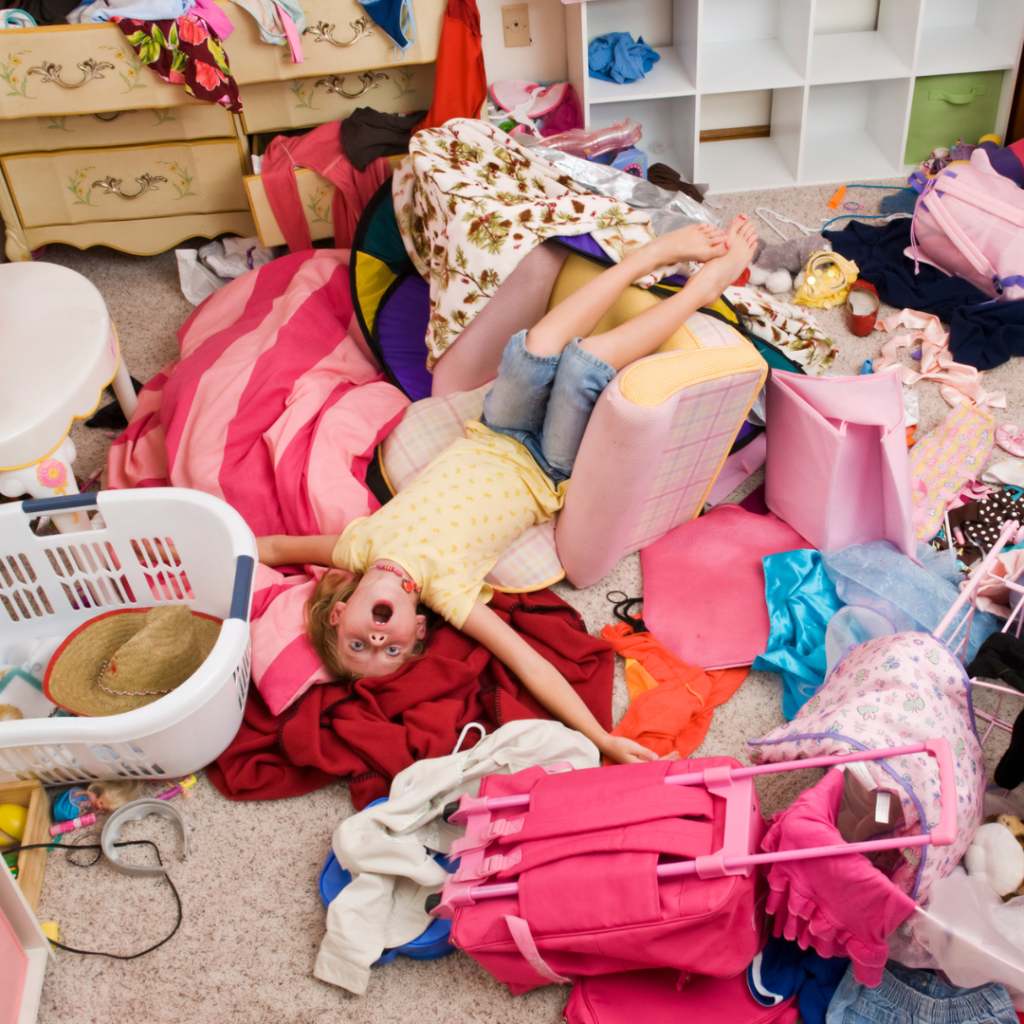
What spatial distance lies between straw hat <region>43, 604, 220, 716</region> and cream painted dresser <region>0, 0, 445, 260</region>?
1.31 meters

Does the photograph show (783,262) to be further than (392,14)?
Yes

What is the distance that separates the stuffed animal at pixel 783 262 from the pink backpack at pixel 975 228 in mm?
245

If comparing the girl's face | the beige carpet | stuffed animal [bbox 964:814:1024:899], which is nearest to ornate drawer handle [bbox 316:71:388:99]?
the girl's face

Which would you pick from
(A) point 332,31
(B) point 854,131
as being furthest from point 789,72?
(A) point 332,31

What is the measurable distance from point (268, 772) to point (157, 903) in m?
0.25

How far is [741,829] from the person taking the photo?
1220 mm

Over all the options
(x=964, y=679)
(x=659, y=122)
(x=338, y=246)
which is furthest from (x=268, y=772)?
(x=659, y=122)

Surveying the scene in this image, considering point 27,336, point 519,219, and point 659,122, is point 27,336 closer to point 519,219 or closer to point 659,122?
point 519,219

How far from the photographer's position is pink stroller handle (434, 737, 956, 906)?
112cm

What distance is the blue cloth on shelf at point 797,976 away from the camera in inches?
50.7

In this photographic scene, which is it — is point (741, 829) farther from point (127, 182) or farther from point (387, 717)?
point (127, 182)

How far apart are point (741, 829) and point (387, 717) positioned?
→ 635mm

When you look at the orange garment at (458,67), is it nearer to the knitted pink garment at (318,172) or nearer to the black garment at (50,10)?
the knitted pink garment at (318,172)

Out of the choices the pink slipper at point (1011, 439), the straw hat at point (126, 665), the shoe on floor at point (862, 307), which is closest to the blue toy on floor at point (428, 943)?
the straw hat at point (126, 665)
